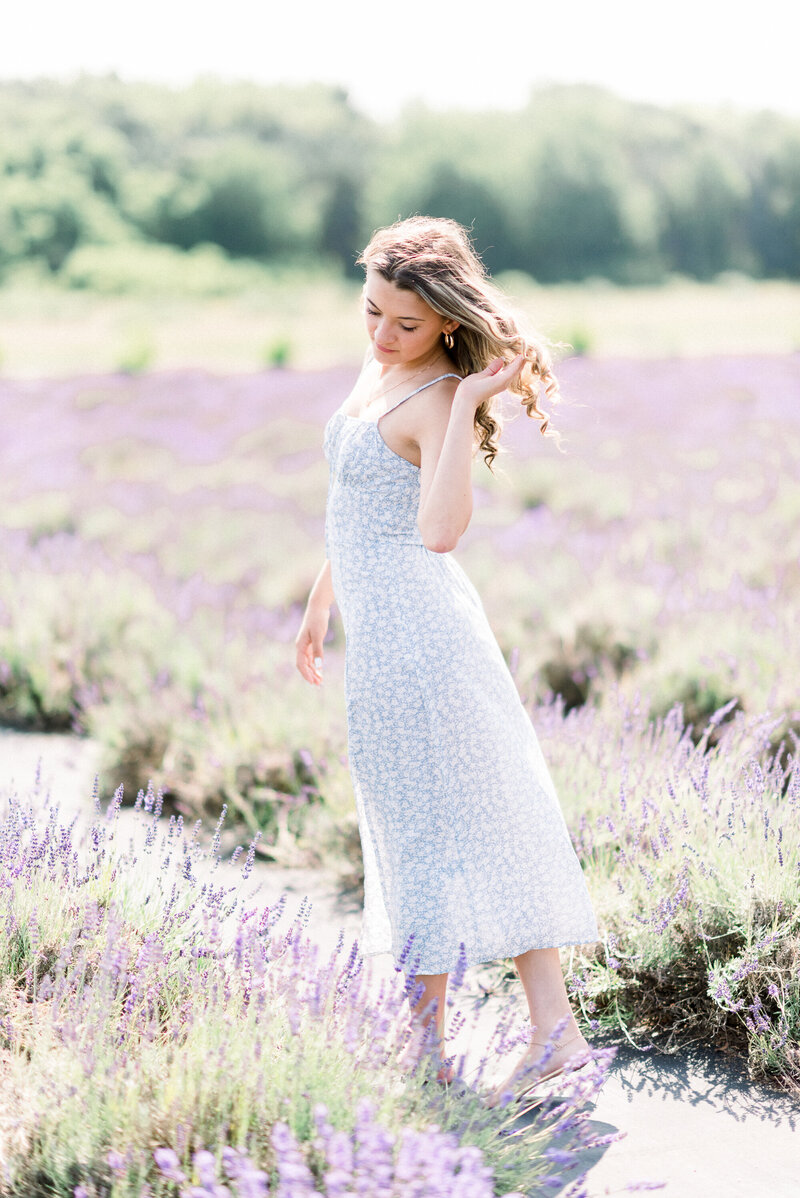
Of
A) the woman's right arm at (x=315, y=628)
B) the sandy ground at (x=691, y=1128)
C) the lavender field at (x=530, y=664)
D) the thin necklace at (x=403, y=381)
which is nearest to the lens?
the sandy ground at (x=691, y=1128)

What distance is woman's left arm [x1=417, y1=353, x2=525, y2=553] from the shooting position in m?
2.20

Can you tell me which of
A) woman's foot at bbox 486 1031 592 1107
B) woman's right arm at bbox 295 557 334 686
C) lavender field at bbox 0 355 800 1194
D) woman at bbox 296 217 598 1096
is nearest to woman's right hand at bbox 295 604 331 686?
woman's right arm at bbox 295 557 334 686

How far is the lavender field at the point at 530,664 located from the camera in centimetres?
262

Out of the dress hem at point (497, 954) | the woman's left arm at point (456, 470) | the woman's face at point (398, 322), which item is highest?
the woman's face at point (398, 322)

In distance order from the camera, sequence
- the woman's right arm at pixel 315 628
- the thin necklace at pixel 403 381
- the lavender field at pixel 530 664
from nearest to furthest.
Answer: the thin necklace at pixel 403 381
the lavender field at pixel 530 664
the woman's right arm at pixel 315 628

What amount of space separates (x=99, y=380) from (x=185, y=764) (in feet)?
34.3

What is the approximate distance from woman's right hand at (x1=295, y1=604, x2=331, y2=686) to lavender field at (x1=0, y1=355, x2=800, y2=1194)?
51 centimetres

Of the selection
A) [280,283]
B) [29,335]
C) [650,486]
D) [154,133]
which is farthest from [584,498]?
[154,133]

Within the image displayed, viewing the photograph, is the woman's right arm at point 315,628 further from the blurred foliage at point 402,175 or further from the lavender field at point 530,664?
the blurred foliage at point 402,175

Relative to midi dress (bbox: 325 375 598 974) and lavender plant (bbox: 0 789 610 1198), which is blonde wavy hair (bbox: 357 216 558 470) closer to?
midi dress (bbox: 325 375 598 974)

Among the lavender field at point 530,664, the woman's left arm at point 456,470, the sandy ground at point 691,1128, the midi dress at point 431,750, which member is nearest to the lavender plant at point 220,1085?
the lavender field at point 530,664

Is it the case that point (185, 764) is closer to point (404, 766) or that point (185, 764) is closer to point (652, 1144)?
point (404, 766)

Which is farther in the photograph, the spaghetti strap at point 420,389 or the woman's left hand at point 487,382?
the spaghetti strap at point 420,389

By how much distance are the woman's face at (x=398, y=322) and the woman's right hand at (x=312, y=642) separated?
726 millimetres
